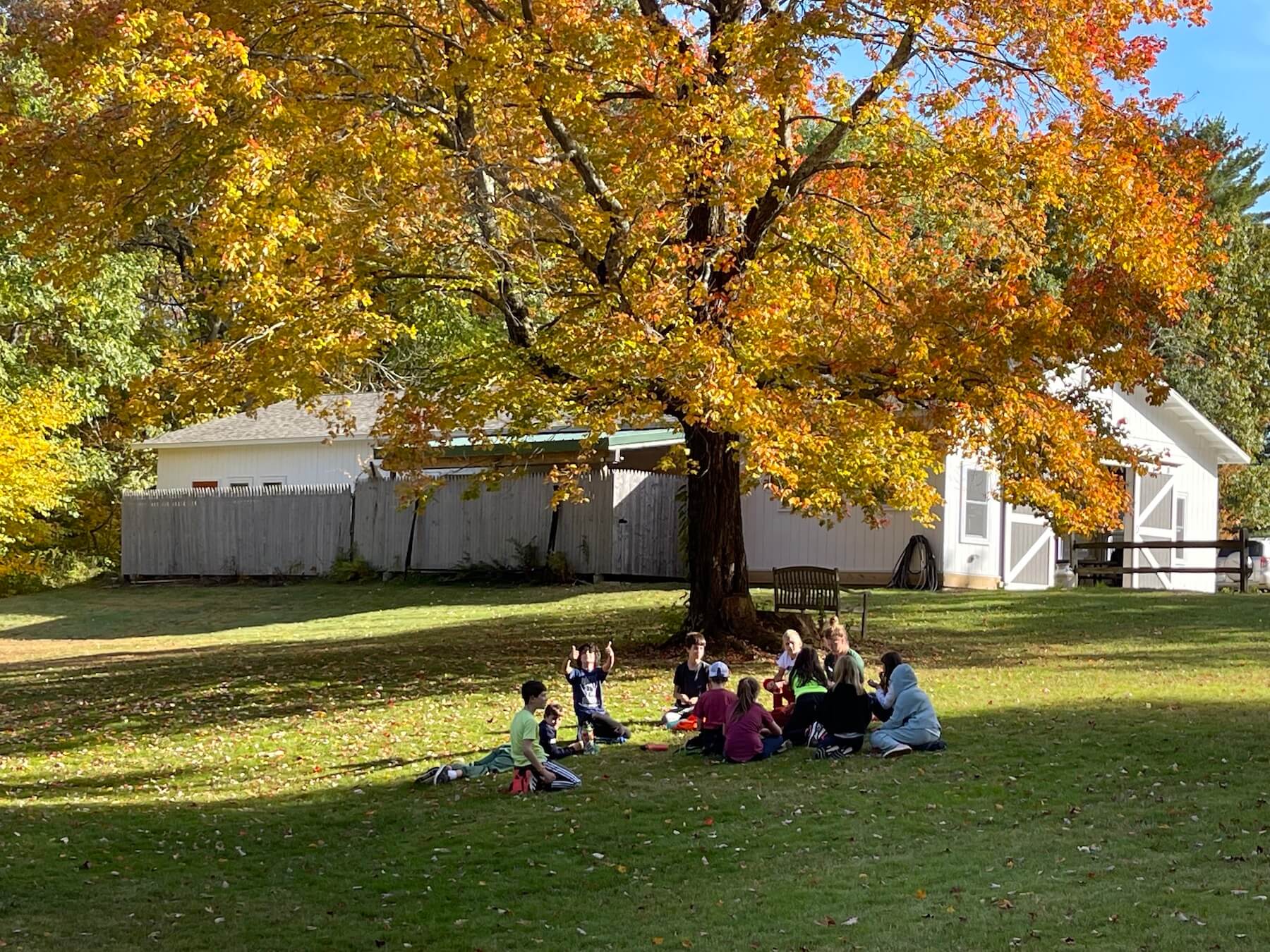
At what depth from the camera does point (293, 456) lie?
39.7m

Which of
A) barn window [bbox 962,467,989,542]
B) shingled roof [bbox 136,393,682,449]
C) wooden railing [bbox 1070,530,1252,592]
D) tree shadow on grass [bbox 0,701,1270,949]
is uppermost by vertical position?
shingled roof [bbox 136,393,682,449]

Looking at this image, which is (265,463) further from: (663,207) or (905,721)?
(905,721)

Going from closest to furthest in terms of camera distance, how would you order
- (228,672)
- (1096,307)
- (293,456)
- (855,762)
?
(855,762) < (1096,307) < (228,672) < (293,456)

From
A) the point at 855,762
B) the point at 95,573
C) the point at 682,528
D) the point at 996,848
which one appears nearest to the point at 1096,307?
the point at 855,762

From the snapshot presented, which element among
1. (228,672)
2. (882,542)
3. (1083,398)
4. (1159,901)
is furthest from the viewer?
(882,542)

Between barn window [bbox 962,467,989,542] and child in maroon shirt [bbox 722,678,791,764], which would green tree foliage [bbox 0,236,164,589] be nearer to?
barn window [bbox 962,467,989,542]

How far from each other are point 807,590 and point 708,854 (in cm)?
1111

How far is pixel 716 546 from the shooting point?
19.9m

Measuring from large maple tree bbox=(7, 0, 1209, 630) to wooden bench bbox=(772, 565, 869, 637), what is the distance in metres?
1.44

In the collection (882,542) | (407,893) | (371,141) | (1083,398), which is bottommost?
(407,893)

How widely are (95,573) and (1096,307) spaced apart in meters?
31.4

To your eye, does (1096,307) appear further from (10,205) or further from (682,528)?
(682,528)

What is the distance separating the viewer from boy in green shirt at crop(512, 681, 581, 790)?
39.3 ft

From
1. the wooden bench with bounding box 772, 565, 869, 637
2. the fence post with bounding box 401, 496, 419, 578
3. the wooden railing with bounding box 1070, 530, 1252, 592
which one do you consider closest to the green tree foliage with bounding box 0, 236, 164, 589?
the fence post with bounding box 401, 496, 419, 578
